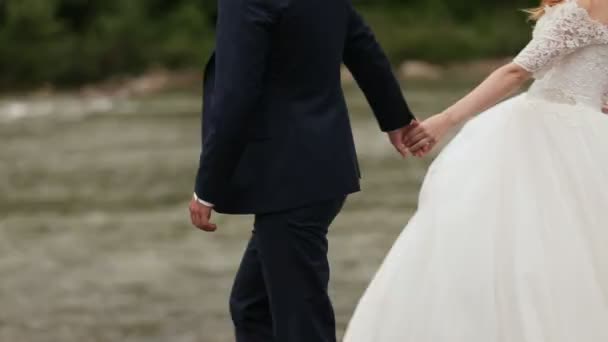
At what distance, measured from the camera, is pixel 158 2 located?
6481 centimetres

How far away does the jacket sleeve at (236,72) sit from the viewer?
13.7ft

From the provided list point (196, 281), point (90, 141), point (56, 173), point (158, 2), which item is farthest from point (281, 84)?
point (158, 2)

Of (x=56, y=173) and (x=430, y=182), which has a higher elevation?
(x=430, y=182)

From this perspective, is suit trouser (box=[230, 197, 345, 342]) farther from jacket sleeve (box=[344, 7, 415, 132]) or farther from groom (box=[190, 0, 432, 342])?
jacket sleeve (box=[344, 7, 415, 132])

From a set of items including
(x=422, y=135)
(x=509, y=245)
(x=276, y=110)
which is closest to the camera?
(x=276, y=110)

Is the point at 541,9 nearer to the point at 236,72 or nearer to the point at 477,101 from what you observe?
the point at 477,101

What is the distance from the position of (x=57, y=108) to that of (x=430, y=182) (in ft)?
101

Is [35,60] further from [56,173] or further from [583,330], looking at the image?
[583,330]

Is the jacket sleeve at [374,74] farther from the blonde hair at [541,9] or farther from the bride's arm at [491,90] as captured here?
the blonde hair at [541,9]

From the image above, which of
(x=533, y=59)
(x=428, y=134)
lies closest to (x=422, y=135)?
(x=428, y=134)

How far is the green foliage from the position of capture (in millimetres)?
50188

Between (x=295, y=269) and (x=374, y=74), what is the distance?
2.36 ft

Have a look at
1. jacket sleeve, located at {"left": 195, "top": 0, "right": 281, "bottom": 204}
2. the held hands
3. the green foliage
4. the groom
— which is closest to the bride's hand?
the held hands

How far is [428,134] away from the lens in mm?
4902
